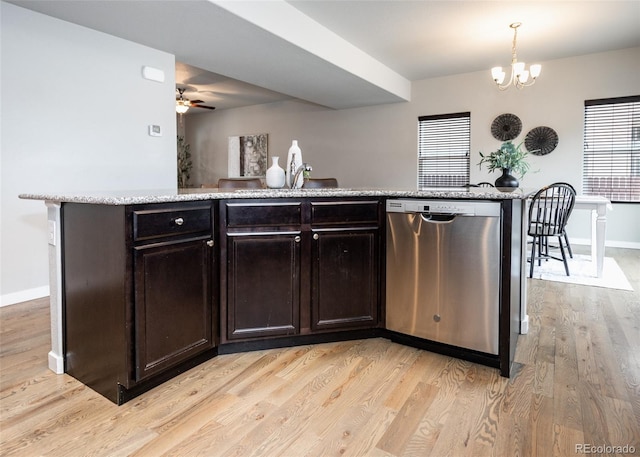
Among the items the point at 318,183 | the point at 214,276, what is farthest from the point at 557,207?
the point at 214,276

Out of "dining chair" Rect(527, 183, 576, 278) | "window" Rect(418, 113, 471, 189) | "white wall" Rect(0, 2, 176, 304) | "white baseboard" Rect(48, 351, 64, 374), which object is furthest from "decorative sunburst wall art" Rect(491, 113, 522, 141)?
"white baseboard" Rect(48, 351, 64, 374)

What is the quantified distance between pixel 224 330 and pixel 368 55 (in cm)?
395

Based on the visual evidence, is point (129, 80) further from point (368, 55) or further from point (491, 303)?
point (491, 303)

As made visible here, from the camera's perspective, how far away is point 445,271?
2.02 m

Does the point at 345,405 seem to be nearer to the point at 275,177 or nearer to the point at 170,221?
the point at 170,221

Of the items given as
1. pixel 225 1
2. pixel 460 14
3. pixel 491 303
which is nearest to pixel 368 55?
pixel 460 14

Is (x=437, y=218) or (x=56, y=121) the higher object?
(x=56, y=121)

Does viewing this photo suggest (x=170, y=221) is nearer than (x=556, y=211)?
Yes

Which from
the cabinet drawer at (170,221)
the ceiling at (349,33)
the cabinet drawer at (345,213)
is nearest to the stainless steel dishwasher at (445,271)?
the cabinet drawer at (345,213)

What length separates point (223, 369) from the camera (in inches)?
77.0

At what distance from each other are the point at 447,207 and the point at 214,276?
1216 mm

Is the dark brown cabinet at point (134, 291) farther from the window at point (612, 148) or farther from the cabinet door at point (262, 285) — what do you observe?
the window at point (612, 148)

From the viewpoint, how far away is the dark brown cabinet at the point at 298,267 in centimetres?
203

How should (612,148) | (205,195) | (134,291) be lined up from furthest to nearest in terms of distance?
(612,148) → (205,195) → (134,291)
